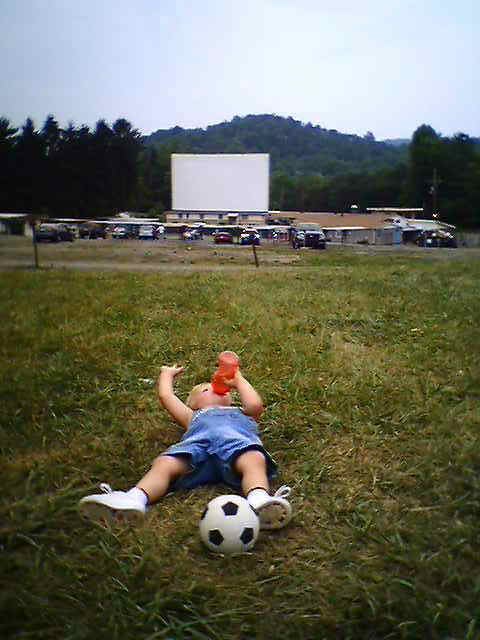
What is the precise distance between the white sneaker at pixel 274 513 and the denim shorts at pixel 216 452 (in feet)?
→ 0.71

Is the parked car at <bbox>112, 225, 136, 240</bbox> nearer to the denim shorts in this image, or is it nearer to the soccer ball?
the denim shorts

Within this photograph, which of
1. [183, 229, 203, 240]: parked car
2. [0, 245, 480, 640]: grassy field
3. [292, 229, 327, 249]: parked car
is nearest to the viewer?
[0, 245, 480, 640]: grassy field

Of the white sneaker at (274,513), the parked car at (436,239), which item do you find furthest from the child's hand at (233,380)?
the parked car at (436,239)

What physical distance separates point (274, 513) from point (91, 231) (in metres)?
2.08

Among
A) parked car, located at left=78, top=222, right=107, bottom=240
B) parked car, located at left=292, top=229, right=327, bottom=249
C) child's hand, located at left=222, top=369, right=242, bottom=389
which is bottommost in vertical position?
child's hand, located at left=222, top=369, right=242, bottom=389

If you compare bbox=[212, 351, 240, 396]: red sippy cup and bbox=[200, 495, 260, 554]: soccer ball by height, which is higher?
bbox=[212, 351, 240, 396]: red sippy cup

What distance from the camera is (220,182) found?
325 cm

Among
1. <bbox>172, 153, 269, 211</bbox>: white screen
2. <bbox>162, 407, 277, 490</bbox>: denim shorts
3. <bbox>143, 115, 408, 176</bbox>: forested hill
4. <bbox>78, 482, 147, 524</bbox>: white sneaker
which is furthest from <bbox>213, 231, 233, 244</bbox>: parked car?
<bbox>78, 482, 147, 524</bbox>: white sneaker

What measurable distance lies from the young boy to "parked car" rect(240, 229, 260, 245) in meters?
1.90

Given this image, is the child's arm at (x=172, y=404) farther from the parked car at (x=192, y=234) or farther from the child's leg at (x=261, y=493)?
the parked car at (x=192, y=234)

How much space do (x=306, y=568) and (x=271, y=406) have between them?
35.9 inches

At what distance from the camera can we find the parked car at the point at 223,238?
3463mm

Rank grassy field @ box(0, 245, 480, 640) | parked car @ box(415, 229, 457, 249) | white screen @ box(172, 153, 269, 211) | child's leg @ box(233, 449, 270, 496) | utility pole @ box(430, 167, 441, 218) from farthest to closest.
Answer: parked car @ box(415, 229, 457, 249) < utility pole @ box(430, 167, 441, 218) < white screen @ box(172, 153, 269, 211) < child's leg @ box(233, 449, 270, 496) < grassy field @ box(0, 245, 480, 640)

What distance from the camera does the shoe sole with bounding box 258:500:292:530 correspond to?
1.23m
